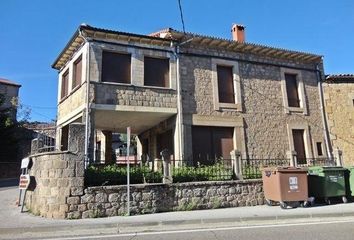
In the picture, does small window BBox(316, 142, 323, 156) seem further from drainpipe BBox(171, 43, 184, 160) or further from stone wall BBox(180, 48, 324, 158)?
drainpipe BBox(171, 43, 184, 160)

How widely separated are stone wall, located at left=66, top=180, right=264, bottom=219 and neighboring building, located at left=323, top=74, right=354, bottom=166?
897 cm

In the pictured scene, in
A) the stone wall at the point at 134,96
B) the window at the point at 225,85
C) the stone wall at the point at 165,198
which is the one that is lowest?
the stone wall at the point at 165,198

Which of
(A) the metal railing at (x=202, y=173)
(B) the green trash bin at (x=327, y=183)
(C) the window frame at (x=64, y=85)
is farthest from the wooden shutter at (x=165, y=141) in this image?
(B) the green trash bin at (x=327, y=183)

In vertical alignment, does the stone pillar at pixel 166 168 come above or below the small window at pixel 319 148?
below

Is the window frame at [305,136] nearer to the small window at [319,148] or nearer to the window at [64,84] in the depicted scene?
the small window at [319,148]

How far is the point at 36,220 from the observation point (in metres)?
8.73

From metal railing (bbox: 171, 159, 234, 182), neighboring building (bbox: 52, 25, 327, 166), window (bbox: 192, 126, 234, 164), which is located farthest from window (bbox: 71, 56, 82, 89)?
metal railing (bbox: 171, 159, 234, 182)

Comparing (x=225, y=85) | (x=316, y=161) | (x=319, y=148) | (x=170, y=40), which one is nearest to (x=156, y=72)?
(x=170, y=40)

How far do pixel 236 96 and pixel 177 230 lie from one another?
9.88 metres

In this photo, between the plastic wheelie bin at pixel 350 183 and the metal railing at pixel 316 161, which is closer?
the plastic wheelie bin at pixel 350 183

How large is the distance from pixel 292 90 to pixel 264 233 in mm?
12684

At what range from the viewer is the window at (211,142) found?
15.1 m

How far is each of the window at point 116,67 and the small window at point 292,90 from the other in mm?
8766

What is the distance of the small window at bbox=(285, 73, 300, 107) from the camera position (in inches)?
705
